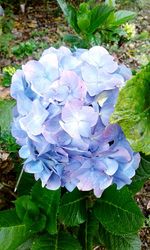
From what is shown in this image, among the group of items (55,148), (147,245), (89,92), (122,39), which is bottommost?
(147,245)

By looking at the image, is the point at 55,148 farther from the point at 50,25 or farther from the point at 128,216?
the point at 50,25

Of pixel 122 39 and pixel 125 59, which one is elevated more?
pixel 122 39

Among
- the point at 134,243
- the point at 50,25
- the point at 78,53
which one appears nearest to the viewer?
the point at 78,53

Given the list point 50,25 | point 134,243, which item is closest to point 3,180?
point 134,243

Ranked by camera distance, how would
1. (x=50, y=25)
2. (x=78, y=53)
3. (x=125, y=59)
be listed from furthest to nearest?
(x=50, y=25) < (x=125, y=59) < (x=78, y=53)

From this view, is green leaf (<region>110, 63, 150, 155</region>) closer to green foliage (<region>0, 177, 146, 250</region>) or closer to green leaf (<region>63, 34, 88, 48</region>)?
green foliage (<region>0, 177, 146, 250</region>)

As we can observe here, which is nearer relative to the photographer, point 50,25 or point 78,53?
point 78,53

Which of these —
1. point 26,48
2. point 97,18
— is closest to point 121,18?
point 97,18

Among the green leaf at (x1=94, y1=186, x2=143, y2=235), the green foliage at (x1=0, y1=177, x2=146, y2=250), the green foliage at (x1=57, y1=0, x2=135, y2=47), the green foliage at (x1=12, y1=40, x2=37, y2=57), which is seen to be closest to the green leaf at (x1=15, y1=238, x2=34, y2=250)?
the green foliage at (x1=0, y1=177, x2=146, y2=250)
